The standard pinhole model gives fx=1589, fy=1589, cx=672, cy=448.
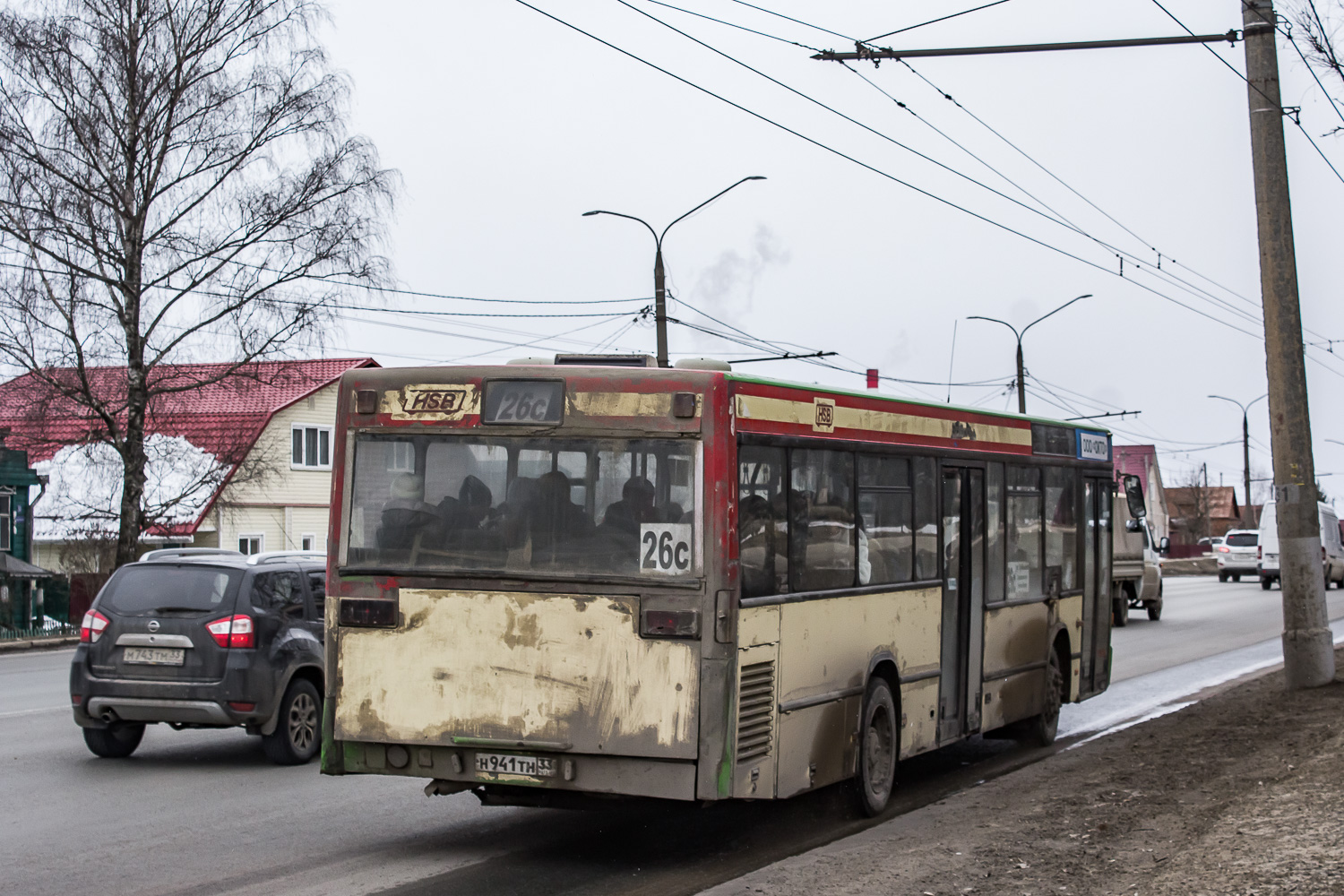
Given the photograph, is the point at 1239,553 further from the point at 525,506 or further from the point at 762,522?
the point at 525,506

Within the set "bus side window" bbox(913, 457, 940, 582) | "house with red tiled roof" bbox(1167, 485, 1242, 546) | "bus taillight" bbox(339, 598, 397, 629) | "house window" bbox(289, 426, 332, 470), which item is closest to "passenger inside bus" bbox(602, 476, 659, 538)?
"bus taillight" bbox(339, 598, 397, 629)

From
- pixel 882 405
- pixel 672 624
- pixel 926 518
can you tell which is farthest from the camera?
pixel 926 518

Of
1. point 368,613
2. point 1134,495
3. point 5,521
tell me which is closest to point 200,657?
point 368,613

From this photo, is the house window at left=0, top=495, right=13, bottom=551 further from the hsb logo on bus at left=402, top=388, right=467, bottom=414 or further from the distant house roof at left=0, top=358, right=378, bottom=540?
the hsb logo on bus at left=402, top=388, right=467, bottom=414

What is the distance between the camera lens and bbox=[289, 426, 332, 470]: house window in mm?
51844

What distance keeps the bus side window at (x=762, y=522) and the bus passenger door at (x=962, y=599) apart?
2.78 meters

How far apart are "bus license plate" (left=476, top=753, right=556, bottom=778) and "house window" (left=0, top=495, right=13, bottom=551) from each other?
37629 millimetres

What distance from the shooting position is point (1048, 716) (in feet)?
44.7

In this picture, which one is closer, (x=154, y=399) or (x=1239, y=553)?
(x=154, y=399)

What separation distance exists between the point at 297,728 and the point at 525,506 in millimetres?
4898

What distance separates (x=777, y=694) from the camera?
866 centimetres

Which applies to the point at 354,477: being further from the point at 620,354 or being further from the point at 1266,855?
the point at 1266,855

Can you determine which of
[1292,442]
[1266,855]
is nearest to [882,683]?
[1266,855]

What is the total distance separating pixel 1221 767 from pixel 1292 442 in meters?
5.96
